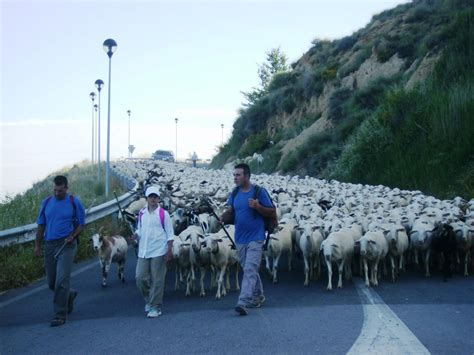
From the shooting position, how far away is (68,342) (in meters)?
7.86

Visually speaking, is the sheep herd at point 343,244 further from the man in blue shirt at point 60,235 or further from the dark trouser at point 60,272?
the dark trouser at point 60,272

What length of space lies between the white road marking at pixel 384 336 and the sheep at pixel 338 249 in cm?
189

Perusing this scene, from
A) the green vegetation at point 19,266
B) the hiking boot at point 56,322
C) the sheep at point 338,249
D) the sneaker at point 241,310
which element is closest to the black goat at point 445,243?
the sheep at point 338,249

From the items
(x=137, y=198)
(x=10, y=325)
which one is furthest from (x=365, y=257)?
(x=137, y=198)

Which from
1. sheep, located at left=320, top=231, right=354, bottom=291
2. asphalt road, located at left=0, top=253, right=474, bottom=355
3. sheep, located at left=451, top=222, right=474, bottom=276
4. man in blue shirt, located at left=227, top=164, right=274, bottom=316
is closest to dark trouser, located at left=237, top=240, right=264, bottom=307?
man in blue shirt, located at left=227, top=164, right=274, bottom=316

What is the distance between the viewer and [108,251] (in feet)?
38.8

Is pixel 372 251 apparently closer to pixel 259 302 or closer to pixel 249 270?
pixel 259 302

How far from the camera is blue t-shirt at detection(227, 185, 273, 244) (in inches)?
359

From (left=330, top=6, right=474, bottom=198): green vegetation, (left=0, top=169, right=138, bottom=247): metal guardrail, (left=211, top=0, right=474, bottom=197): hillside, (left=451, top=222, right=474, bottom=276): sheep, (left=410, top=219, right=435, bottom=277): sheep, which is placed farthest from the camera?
(left=211, top=0, right=474, bottom=197): hillside

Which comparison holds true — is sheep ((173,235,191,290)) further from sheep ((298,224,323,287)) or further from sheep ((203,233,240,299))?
sheep ((298,224,323,287))

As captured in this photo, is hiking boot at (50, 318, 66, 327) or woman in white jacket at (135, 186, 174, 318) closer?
hiking boot at (50, 318, 66, 327)

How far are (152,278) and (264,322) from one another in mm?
1828

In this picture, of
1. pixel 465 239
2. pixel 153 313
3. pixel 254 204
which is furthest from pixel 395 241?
pixel 153 313

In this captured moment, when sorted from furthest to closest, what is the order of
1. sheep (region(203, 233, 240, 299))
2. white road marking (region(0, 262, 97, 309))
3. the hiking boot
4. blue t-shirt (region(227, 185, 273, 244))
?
1. sheep (region(203, 233, 240, 299))
2. white road marking (region(0, 262, 97, 309))
3. blue t-shirt (region(227, 185, 273, 244))
4. the hiking boot
